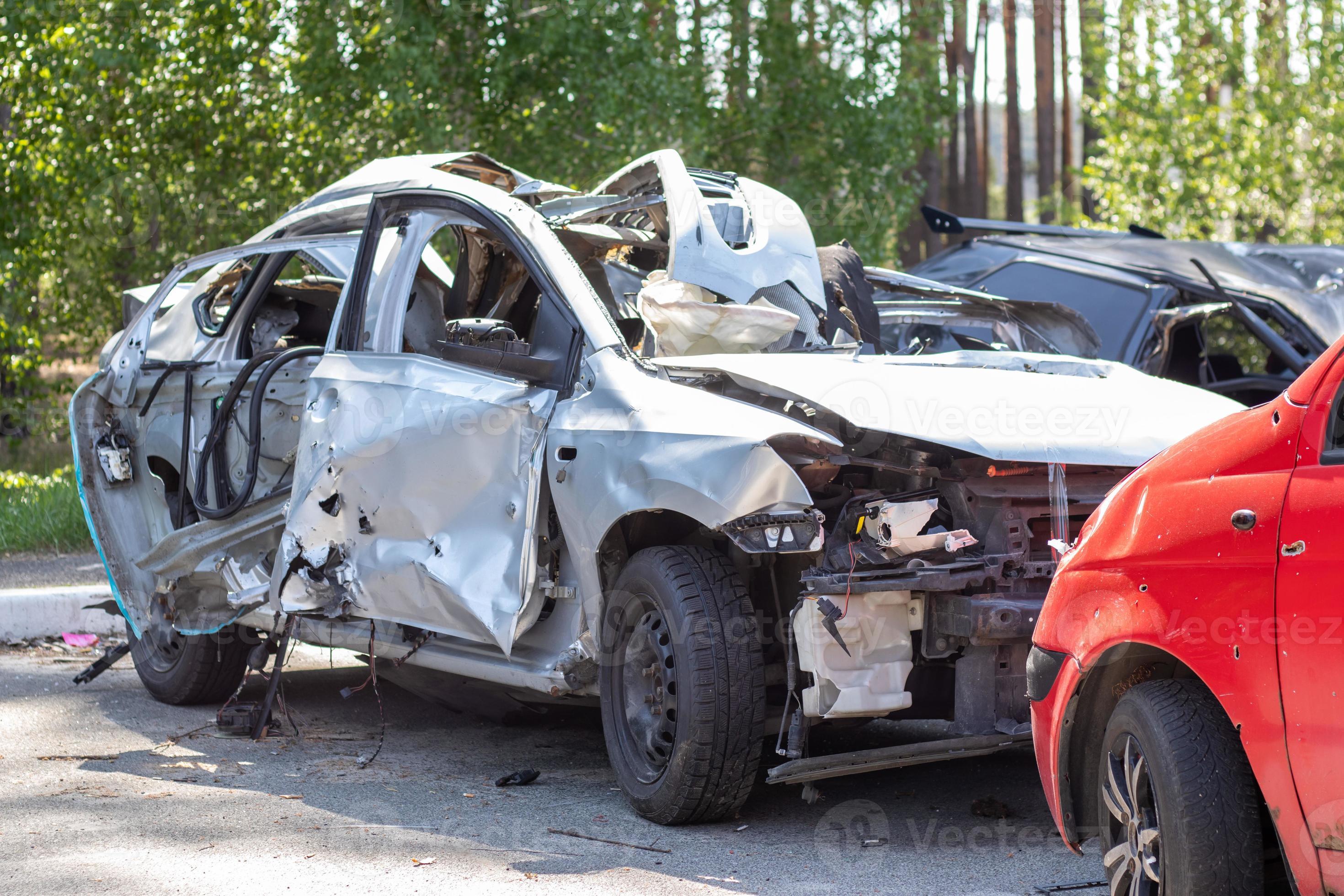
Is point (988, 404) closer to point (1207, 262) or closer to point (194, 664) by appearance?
point (194, 664)

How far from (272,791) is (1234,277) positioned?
6835 mm

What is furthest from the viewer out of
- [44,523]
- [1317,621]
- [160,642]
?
[44,523]

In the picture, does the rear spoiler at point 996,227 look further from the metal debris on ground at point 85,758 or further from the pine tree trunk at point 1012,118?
the pine tree trunk at point 1012,118

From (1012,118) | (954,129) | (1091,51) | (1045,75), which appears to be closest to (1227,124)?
(1091,51)

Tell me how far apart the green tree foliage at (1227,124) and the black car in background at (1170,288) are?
7.11 metres

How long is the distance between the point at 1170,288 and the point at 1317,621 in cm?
661

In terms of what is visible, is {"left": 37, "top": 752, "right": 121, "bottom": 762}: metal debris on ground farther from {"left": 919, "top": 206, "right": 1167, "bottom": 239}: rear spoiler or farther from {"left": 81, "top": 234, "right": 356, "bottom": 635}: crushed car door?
{"left": 919, "top": 206, "right": 1167, "bottom": 239}: rear spoiler

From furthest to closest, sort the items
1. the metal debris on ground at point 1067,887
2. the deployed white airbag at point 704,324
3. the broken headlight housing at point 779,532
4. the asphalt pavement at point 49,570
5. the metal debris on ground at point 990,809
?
the asphalt pavement at point 49,570 < the deployed white airbag at point 704,324 < the metal debris on ground at point 990,809 < the broken headlight housing at point 779,532 < the metal debris on ground at point 1067,887

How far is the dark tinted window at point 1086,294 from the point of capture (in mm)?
8742

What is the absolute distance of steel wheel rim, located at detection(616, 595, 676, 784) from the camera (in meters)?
4.66

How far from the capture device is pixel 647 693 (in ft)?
15.7

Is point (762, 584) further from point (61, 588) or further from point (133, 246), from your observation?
point (133, 246)

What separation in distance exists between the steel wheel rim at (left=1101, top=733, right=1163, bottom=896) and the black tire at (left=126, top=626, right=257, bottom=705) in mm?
4403

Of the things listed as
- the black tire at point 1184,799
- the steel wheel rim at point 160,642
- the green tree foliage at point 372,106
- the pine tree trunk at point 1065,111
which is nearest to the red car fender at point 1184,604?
the black tire at point 1184,799
